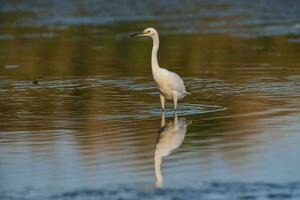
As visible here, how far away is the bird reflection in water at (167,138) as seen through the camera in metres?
12.8

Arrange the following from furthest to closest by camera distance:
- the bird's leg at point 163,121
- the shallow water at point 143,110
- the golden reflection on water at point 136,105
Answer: the bird's leg at point 163,121 → the golden reflection on water at point 136,105 → the shallow water at point 143,110

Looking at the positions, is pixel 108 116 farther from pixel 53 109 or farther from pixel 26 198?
pixel 26 198

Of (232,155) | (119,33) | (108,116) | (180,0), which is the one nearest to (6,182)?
(232,155)

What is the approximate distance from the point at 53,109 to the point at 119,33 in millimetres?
17319

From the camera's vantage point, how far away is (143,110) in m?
18.0

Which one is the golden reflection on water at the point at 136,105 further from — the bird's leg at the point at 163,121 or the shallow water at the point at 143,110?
the bird's leg at the point at 163,121

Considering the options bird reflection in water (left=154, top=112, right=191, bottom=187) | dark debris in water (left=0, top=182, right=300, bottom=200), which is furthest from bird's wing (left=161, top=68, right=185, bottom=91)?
dark debris in water (left=0, top=182, right=300, bottom=200)

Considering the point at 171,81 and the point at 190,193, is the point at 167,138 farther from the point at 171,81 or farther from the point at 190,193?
the point at 190,193

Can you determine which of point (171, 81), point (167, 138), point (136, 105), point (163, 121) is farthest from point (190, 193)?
point (136, 105)

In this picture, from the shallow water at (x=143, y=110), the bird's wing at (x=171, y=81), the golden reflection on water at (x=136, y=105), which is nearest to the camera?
the shallow water at (x=143, y=110)

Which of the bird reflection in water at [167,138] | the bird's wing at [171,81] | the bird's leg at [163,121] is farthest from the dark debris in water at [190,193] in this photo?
the bird's wing at [171,81]

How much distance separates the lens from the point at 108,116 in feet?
56.6

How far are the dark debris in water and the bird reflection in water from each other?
50cm

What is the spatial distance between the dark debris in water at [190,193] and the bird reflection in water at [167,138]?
0.50 meters
